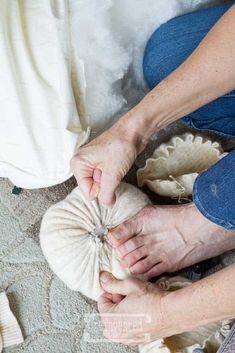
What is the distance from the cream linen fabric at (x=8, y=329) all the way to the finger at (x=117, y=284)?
20cm

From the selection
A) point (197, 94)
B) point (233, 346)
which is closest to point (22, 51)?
point (197, 94)

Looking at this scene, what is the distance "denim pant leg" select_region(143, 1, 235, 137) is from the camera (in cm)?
95

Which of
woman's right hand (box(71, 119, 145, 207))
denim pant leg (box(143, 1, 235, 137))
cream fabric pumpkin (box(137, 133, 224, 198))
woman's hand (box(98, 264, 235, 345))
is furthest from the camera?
cream fabric pumpkin (box(137, 133, 224, 198))

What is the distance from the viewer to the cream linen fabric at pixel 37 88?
850mm

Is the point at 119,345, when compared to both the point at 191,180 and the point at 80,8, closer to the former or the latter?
the point at 191,180

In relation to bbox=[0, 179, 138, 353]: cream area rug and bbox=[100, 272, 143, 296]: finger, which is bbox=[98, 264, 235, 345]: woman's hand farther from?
bbox=[0, 179, 138, 353]: cream area rug

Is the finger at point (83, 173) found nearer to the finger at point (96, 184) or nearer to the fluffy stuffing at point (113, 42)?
the finger at point (96, 184)

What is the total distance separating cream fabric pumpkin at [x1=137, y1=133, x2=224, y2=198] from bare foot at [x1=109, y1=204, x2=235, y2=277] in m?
0.07

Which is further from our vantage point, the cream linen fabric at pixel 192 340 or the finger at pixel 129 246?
the finger at pixel 129 246

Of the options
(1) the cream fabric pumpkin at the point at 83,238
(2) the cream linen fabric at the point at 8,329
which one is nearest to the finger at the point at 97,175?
(1) the cream fabric pumpkin at the point at 83,238

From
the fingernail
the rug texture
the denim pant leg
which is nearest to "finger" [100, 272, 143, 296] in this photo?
the fingernail

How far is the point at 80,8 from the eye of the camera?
0.86 metres

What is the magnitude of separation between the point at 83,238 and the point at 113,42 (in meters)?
0.36

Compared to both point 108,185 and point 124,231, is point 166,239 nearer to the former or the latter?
point 124,231
